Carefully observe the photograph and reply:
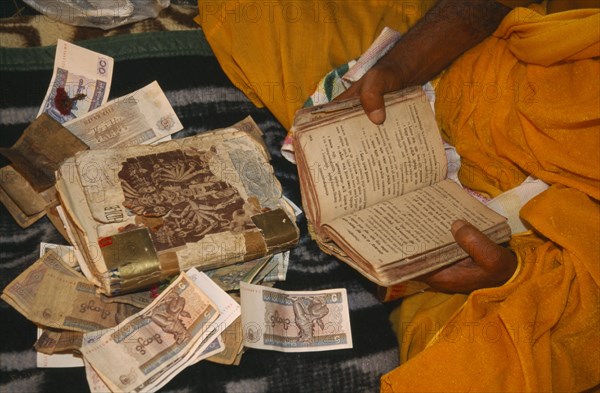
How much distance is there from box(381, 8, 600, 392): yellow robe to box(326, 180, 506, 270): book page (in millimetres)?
142

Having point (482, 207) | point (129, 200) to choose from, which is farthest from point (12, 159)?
point (482, 207)

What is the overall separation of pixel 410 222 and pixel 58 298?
77 cm

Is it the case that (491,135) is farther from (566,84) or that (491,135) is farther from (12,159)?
(12,159)

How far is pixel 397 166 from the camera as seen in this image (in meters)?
1.29

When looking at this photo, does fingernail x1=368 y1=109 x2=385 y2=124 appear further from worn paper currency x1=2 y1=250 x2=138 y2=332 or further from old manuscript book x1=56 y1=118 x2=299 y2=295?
worn paper currency x1=2 y1=250 x2=138 y2=332

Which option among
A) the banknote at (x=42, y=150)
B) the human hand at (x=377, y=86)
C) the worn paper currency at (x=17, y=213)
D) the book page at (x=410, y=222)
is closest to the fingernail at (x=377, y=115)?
the human hand at (x=377, y=86)

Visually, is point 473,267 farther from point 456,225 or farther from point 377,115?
point 377,115

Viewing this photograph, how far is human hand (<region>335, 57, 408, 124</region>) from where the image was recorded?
1261 millimetres

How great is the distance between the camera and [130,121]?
1.43 metres

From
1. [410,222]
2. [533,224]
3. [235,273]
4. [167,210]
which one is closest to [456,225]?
[410,222]

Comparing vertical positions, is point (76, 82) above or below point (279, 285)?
above

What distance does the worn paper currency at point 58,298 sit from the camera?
119 centimetres

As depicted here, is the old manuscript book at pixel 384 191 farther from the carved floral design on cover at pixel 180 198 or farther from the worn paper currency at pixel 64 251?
the worn paper currency at pixel 64 251

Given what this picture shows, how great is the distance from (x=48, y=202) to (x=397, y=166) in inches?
31.0
